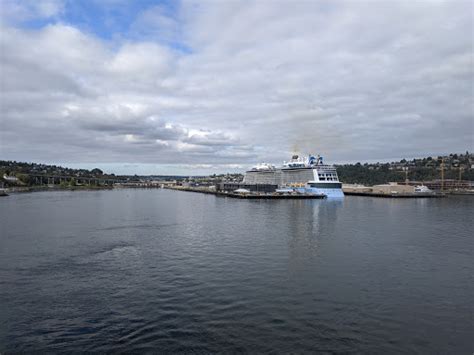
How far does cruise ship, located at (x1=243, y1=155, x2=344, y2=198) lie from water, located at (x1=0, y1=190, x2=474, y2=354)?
176 feet

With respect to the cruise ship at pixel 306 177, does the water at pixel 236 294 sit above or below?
below

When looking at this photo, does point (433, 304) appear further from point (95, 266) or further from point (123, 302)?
point (95, 266)

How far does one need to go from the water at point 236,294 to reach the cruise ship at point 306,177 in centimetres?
5366

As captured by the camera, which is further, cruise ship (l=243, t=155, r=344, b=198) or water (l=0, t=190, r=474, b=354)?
cruise ship (l=243, t=155, r=344, b=198)

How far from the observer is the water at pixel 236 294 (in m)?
9.76

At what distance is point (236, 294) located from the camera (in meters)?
13.3

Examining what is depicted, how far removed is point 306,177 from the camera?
280ft

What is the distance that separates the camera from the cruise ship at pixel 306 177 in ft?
259

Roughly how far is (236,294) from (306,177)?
74.2 m

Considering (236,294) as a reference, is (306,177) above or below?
above

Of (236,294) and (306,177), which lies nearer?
(236,294)

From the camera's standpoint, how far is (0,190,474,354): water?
32.0 feet

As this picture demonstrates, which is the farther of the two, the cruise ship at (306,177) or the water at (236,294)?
the cruise ship at (306,177)

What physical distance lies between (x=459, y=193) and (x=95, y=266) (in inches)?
4810
